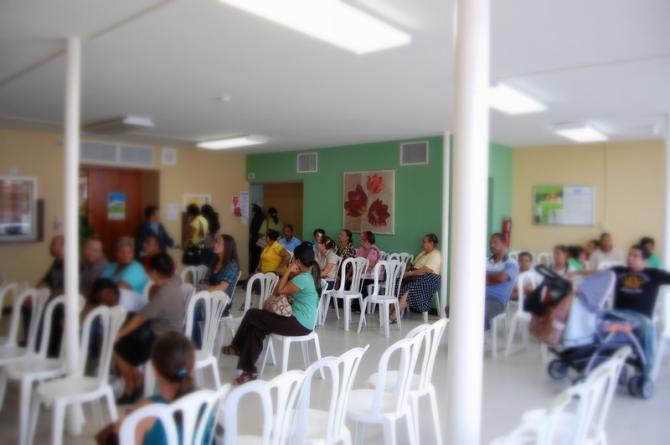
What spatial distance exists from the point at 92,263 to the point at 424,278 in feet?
3.38

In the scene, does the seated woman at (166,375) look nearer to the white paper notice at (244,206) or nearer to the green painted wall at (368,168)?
the white paper notice at (244,206)

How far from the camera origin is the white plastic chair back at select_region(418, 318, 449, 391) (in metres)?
2.04

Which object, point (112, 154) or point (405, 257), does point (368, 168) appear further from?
point (112, 154)

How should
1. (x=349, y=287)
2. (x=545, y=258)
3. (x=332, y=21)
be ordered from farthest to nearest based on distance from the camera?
(x=332, y=21) → (x=349, y=287) → (x=545, y=258)

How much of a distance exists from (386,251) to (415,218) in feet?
0.52

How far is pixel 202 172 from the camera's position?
1354 mm

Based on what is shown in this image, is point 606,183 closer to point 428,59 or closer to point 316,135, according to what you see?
point 316,135

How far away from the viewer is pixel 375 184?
1617 mm

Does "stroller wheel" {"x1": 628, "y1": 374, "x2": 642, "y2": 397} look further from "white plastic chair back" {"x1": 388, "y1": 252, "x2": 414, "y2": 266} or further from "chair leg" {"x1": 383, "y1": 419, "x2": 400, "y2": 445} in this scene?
"chair leg" {"x1": 383, "y1": 419, "x2": 400, "y2": 445}

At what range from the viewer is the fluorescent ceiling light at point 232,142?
1.45 metres

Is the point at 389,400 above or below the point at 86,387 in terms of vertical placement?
below

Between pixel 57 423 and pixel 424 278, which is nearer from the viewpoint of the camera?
pixel 57 423

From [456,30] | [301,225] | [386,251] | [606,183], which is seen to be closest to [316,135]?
[301,225]

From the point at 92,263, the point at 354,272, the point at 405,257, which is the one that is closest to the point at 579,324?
the point at 405,257
